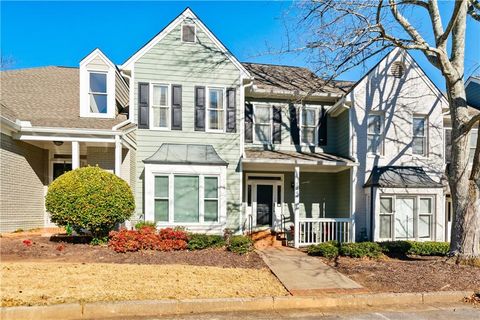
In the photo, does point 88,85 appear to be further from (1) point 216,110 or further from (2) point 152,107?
(1) point 216,110

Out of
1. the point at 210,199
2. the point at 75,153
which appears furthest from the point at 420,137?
the point at 75,153

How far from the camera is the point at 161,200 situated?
12148mm

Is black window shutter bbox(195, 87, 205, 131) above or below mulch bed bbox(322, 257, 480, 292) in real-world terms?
above

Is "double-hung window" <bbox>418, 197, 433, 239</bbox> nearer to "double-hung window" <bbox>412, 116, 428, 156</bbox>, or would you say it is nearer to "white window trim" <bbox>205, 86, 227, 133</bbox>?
"double-hung window" <bbox>412, 116, 428, 156</bbox>

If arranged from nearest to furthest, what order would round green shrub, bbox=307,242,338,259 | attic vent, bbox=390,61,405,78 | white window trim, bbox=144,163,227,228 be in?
round green shrub, bbox=307,242,338,259 < white window trim, bbox=144,163,227,228 < attic vent, bbox=390,61,405,78

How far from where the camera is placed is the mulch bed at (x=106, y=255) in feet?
28.4

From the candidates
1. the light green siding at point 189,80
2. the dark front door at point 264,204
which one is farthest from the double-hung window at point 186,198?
the dark front door at point 264,204

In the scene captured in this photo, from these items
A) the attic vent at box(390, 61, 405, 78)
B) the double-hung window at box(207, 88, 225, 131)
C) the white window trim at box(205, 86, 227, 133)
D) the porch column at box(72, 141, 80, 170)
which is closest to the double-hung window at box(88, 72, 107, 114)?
the porch column at box(72, 141, 80, 170)

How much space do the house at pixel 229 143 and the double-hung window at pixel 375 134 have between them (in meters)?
0.04

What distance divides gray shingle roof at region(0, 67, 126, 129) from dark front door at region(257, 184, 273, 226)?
6347 millimetres

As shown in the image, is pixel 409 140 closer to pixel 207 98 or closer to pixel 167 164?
pixel 207 98

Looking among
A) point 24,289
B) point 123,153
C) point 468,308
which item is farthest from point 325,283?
point 123,153

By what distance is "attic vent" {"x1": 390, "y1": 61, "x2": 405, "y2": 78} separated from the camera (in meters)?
14.1

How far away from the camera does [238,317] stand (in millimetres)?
5727
